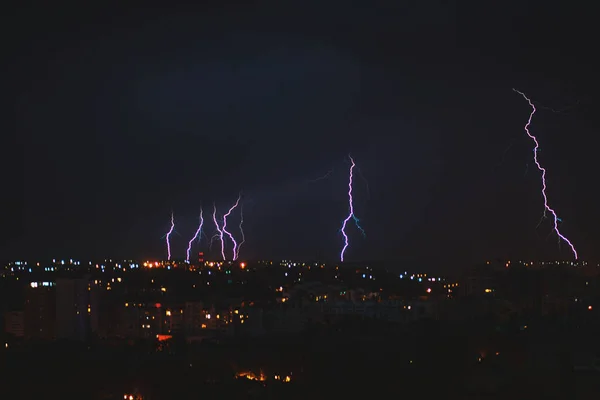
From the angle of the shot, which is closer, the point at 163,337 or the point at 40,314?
the point at 163,337

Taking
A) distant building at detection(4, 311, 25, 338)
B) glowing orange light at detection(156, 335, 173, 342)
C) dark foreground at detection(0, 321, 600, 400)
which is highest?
distant building at detection(4, 311, 25, 338)

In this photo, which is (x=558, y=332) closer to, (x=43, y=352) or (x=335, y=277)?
(x=43, y=352)

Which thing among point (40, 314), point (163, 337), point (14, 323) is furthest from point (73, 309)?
point (163, 337)

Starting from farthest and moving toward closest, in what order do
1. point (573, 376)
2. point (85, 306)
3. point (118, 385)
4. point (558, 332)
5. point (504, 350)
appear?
point (85, 306) < point (558, 332) < point (504, 350) < point (118, 385) < point (573, 376)

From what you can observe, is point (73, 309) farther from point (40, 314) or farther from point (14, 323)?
point (14, 323)

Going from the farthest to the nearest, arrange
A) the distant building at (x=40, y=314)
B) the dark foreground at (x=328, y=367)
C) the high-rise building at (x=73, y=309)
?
the distant building at (x=40, y=314), the high-rise building at (x=73, y=309), the dark foreground at (x=328, y=367)

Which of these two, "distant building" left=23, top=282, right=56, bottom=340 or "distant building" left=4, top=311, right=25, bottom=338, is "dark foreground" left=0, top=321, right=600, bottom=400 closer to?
"distant building" left=23, top=282, right=56, bottom=340

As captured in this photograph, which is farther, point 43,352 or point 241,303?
point 241,303

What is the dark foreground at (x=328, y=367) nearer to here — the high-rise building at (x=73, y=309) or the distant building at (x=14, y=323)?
the high-rise building at (x=73, y=309)

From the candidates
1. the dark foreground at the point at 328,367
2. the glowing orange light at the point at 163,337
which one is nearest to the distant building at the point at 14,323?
the glowing orange light at the point at 163,337

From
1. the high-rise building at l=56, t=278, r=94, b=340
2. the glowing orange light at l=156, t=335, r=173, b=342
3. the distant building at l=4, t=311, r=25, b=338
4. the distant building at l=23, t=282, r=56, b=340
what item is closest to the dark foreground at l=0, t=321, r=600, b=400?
the glowing orange light at l=156, t=335, r=173, b=342

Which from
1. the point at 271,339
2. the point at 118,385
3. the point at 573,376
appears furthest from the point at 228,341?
the point at 573,376
